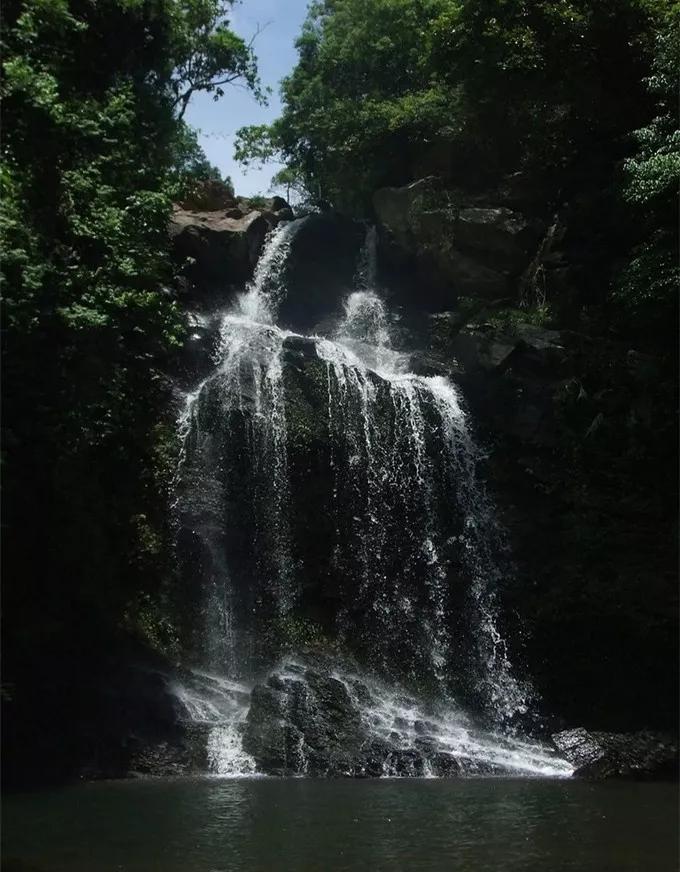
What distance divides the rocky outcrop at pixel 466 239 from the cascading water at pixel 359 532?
410 centimetres

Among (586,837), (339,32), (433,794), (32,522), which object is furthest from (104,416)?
(339,32)

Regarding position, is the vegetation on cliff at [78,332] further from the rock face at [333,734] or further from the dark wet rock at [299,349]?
the rock face at [333,734]

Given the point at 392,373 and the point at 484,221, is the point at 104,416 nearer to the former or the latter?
the point at 392,373

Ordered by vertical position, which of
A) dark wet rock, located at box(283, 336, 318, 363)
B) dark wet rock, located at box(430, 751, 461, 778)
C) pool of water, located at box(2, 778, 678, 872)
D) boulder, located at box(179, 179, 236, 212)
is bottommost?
pool of water, located at box(2, 778, 678, 872)

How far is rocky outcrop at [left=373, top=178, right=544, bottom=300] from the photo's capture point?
21.4 metres

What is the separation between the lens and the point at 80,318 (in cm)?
1238

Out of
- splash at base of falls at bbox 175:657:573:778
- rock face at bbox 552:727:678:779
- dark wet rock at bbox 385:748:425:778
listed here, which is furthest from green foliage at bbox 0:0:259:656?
rock face at bbox 552:727:678:779

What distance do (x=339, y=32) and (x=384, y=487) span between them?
21008 mm

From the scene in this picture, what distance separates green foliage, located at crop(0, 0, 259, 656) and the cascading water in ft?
3.36

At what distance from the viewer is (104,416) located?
1382 centimetres

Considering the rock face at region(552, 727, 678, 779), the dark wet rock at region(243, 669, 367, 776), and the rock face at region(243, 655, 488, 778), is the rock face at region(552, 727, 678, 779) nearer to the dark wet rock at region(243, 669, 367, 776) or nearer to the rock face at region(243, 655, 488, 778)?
the rock face at region(243, 655, 488, 778)

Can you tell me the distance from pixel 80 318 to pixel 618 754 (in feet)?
29.9

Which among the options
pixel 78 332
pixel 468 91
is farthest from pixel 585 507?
pixel 468 91

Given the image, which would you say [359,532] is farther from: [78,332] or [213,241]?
[213,241]
